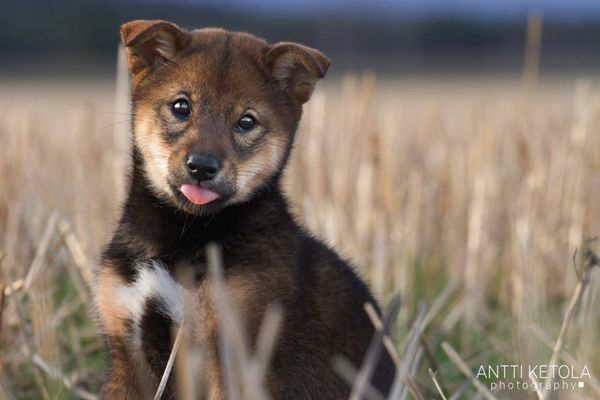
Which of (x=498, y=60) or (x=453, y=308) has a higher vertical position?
(x=453, y=308)

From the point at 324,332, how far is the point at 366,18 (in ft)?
104

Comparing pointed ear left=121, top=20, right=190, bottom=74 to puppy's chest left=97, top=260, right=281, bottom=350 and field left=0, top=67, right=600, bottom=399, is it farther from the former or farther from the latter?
field left=0, top=67, right=600, bottom=399

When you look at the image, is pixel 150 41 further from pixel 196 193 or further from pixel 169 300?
pixel 169 300

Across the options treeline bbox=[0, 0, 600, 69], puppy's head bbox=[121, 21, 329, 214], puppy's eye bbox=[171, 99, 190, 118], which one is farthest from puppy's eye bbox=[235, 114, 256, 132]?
treeline bbox=[0, 0, 600, 69]

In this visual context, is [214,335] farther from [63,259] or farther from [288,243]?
[63,259]

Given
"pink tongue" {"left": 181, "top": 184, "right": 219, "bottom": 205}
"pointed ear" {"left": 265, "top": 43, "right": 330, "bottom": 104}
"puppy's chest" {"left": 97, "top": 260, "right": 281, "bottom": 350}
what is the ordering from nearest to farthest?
"puppy's chest" {"left": 97, "top": 260, "right": 281, "bottom": 350} → "pink tongue" {"left": 181, "top": 184, "right": 219, "bottom": 205} → "pointed ear" {"left": 265, "top": 43, "right": 330, "bottom": 104}

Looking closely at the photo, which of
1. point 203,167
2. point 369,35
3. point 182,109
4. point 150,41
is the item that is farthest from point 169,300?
point 369,35

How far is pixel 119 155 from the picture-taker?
6.07m

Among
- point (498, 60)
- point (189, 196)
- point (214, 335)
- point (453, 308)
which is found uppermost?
point (189, 196)

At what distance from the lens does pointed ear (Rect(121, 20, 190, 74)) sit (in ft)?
11.6


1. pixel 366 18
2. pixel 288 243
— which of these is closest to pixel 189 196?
pixel 288 243

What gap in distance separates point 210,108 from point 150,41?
21.0 inches

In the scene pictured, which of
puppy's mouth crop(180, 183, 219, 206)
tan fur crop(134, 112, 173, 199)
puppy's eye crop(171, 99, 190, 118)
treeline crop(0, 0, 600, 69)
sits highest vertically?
puppy's eye crop(171, 99, 190, 118)

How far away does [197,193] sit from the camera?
11.4 feet
